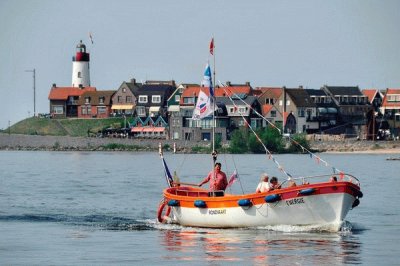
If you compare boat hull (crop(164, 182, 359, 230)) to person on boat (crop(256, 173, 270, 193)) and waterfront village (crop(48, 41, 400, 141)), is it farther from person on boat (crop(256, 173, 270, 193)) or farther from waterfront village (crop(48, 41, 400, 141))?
waterfront village (crop(48, 41, 400, 141))

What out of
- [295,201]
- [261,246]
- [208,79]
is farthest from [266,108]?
[261,246]

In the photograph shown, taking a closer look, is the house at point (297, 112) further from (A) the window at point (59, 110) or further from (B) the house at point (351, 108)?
(A) the window at point (59, 110)

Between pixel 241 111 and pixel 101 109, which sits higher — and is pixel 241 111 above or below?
below

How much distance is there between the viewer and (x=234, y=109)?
17000 cm

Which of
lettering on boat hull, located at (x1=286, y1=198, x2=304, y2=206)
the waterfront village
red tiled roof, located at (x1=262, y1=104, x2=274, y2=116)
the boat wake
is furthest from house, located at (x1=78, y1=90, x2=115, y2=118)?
lettering on boat hull, located at (x1=286, y1=198, x2=304, y2=206)

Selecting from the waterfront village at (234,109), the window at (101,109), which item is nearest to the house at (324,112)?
the waterfront village at (234,109)

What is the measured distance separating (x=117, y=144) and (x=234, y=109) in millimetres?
16990

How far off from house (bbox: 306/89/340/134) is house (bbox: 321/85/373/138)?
93 cm

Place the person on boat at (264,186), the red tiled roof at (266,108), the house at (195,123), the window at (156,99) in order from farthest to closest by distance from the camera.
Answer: the window at (156,99)
the red tiled roof at (266,108)
the house at (195,123)
the person on boat at (264,186)

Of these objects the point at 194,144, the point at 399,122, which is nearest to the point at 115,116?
the point at 194,144

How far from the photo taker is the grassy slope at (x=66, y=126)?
185500mm

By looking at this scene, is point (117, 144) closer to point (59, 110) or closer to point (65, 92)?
point (59, 110)

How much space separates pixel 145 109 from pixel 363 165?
72251mm

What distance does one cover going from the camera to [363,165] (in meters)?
119
